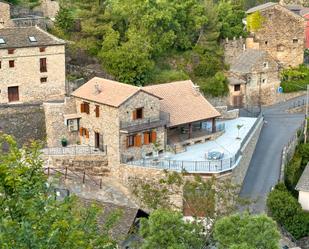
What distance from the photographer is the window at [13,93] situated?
152ft

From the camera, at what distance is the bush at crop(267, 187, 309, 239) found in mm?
37750

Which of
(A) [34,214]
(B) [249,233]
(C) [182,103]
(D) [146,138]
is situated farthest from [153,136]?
(A) [34,214]

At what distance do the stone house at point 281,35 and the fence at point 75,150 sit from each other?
95.5 ft

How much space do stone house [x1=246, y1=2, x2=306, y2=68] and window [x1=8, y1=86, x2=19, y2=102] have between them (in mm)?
28818

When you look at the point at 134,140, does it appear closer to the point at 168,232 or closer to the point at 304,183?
the point at 304,183

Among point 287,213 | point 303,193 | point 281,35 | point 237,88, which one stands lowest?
point 287,213

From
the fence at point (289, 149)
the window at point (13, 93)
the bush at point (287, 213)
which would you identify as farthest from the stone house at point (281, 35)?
the bush at point (287, 213)

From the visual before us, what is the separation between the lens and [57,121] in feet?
145

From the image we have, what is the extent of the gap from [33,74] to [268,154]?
19.8 meters

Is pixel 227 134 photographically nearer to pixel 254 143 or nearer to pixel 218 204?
pixel 254 143

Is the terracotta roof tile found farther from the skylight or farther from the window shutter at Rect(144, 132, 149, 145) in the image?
the skylight

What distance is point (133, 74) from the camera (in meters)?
51.2

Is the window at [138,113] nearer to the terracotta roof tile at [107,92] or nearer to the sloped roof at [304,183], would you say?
the terracotta roof tile at [107,92]

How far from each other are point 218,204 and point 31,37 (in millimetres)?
22165
